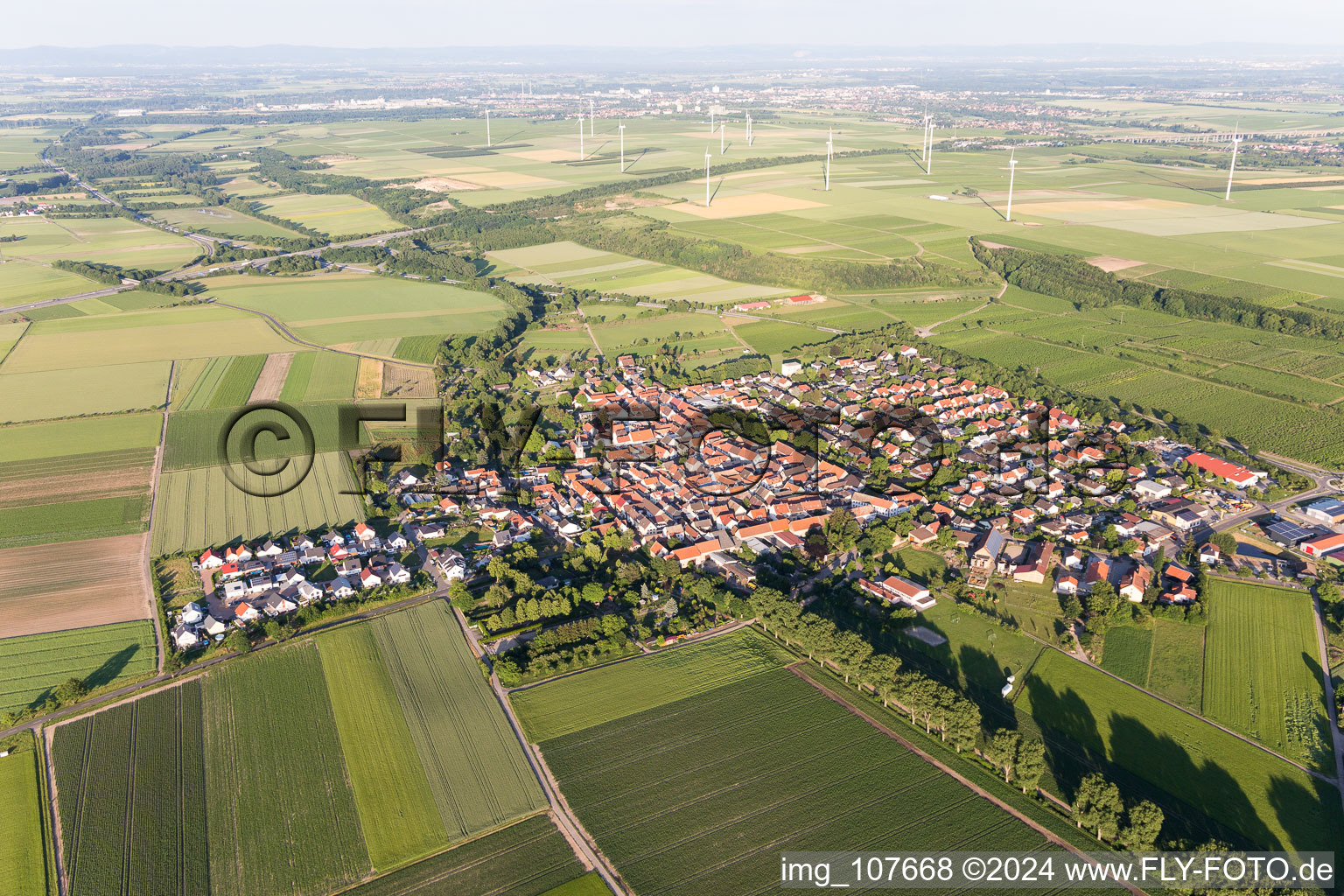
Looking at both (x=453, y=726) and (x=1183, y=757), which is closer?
(x=1183, y=757)

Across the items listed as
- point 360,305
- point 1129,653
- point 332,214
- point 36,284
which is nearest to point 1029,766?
point 1129,653

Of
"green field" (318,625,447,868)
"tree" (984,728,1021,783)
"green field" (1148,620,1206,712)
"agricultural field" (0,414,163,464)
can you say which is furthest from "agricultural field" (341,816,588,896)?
"agricultural field" (0,414,163,464)

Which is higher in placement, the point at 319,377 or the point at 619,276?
the point at 619,276

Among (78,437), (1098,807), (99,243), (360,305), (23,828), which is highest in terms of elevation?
(99,243)

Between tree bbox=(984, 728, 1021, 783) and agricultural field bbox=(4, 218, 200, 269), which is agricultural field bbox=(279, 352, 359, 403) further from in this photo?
tree bbox=(984, 728, 1021, 783)

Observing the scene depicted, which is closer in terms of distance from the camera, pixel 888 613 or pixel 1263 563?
pixel 888 613

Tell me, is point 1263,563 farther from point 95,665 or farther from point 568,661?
point 95,665

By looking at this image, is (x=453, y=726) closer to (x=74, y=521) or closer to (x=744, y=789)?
(x=744, y=789)

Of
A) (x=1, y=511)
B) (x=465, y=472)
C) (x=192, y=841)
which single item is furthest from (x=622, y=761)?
(x=1, y=511)
